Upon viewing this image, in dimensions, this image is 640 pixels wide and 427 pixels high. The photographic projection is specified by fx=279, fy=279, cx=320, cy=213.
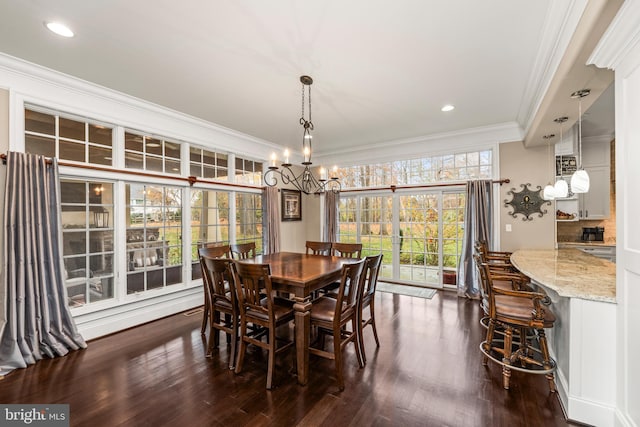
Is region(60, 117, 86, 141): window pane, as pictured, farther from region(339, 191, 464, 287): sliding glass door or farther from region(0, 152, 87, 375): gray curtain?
region(339, 191, 464, 287): sliding glass door

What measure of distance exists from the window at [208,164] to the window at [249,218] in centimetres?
48

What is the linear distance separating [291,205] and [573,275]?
461cm

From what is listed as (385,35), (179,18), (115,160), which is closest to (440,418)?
(385,35)

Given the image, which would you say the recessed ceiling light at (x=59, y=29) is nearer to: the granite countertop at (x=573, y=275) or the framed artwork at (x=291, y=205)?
the framed artwork at (x=291, y=205)

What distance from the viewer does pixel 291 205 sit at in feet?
19.6

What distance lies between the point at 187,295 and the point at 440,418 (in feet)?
11.6

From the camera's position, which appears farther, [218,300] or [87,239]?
[87,239]

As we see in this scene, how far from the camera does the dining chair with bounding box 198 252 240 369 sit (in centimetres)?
255

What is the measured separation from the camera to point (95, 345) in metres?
2.96

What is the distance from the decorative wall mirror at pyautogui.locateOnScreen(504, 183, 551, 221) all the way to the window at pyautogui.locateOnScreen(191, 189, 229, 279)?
4566mm

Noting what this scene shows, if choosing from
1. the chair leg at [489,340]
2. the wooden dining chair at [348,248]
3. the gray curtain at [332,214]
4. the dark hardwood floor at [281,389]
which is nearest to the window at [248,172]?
the gray curtain at [332,214]

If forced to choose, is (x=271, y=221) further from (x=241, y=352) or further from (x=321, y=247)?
(x=241, y=352)

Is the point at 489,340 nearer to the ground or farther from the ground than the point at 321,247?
nearer to the ground

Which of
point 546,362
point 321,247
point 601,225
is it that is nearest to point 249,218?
point 321,247
